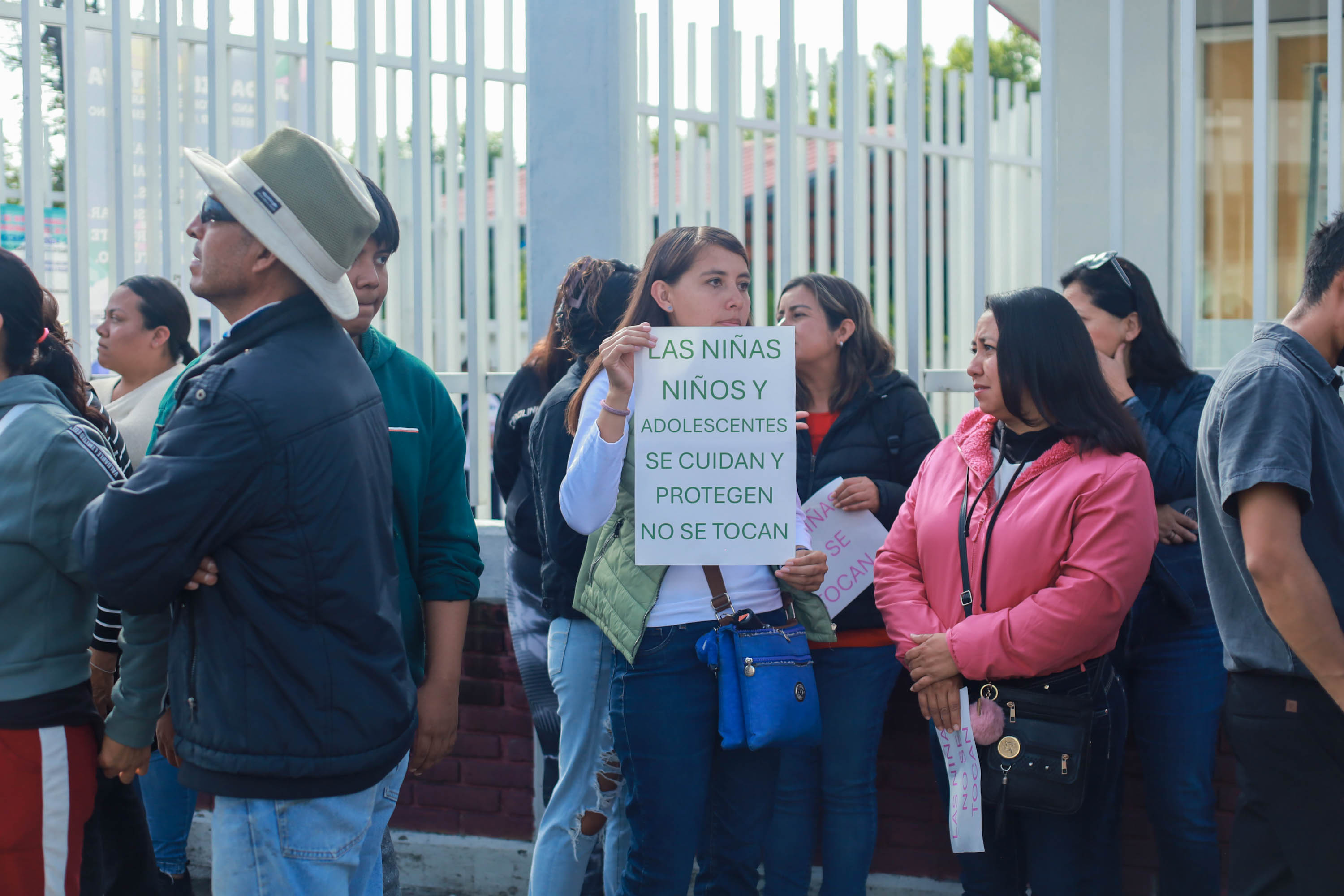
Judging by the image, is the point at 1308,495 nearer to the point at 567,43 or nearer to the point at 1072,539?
the point at 1072,539

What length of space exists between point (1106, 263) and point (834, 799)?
1704mm

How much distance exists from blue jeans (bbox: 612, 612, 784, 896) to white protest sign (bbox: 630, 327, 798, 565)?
0.72 feet

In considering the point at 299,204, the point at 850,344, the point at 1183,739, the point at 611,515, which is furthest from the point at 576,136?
the point at 1183,739

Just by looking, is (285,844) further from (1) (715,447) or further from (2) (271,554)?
(1) (715,447)

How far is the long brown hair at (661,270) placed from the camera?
2.86 m

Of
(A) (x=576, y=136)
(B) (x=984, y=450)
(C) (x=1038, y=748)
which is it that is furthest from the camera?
(A) (x=576, y=136)

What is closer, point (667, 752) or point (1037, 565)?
point (667, 752)

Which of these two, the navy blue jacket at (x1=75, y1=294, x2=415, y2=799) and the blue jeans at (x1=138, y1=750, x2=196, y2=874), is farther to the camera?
the blue jeans at (x1=138, y1=750, x2=196, y2=874)

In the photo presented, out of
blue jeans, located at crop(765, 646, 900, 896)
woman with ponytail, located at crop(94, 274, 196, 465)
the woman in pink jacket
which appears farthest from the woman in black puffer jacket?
woman with ponytail, located at crop(94, 274, 196, 465)

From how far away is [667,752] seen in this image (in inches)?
105

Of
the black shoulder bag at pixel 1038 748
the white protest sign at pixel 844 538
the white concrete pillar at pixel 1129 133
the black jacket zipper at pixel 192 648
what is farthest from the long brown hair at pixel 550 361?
the white concrete pillar at pixel 1129 133

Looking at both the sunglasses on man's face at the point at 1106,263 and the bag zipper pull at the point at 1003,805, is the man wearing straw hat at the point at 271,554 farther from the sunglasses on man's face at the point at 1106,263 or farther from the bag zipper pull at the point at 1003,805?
the sunglasses on man's face at the point at 1106,263

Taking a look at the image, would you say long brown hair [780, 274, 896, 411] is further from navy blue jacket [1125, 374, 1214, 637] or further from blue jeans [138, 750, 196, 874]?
blue jeans [138, 750, 196, 874]

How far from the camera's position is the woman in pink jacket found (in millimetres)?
2744
